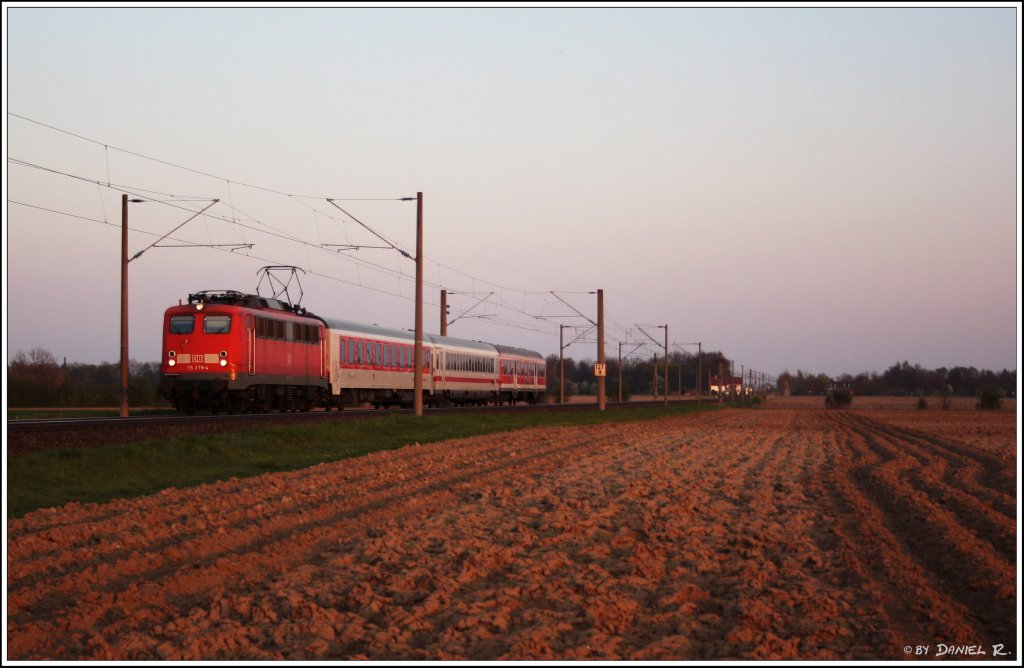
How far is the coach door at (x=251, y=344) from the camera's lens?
112 ft

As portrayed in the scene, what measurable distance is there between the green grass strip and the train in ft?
15.1

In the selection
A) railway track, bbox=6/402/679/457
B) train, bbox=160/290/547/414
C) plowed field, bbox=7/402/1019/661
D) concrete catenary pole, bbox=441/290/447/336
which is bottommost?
plowed field, bbox=7/402/1019/661

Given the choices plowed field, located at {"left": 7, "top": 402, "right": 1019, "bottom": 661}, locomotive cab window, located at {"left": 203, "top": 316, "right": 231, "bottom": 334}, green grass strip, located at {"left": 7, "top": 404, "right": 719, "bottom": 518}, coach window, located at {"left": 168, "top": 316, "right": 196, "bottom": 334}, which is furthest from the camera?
coach window, located at {"left": 168, "top": 316, "right": 196, "bottom": 334}

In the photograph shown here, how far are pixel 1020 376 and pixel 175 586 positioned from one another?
280 inches

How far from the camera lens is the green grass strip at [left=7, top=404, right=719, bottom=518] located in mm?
17203

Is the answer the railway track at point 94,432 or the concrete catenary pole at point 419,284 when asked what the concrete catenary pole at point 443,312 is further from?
the railway track at point 94,432

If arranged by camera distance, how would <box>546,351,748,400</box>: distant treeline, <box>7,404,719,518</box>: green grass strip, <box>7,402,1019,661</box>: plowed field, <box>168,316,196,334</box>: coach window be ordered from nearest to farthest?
<box>7,402,1019,661</box>: plowed field, <box>7,404,719,518</box>: green grass strip, <box>168,316,196,334</box>: coach window, <box>546,351,748,400</box>: distant treeline

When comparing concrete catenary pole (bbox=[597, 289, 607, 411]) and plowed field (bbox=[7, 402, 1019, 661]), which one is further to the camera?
concrete catenary pole (bbox=[597, 289, 607, 411])

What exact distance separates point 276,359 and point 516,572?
1089 inches

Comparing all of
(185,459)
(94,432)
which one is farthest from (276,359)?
(185,459)

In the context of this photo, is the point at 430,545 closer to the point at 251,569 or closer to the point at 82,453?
the point at 251,569

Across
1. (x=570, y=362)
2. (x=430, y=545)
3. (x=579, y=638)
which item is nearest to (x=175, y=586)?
(x=430, y=545)

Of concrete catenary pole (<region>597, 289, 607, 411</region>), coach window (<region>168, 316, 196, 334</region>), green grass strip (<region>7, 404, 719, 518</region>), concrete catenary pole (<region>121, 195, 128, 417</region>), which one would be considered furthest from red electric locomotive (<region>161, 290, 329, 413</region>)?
concrete catenary pole (<region>597, 289, 607, 411</region>)

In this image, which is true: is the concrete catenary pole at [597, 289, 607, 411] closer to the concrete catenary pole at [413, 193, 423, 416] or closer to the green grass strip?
the concrete catenary pole at [413, 193, 423, 416]
